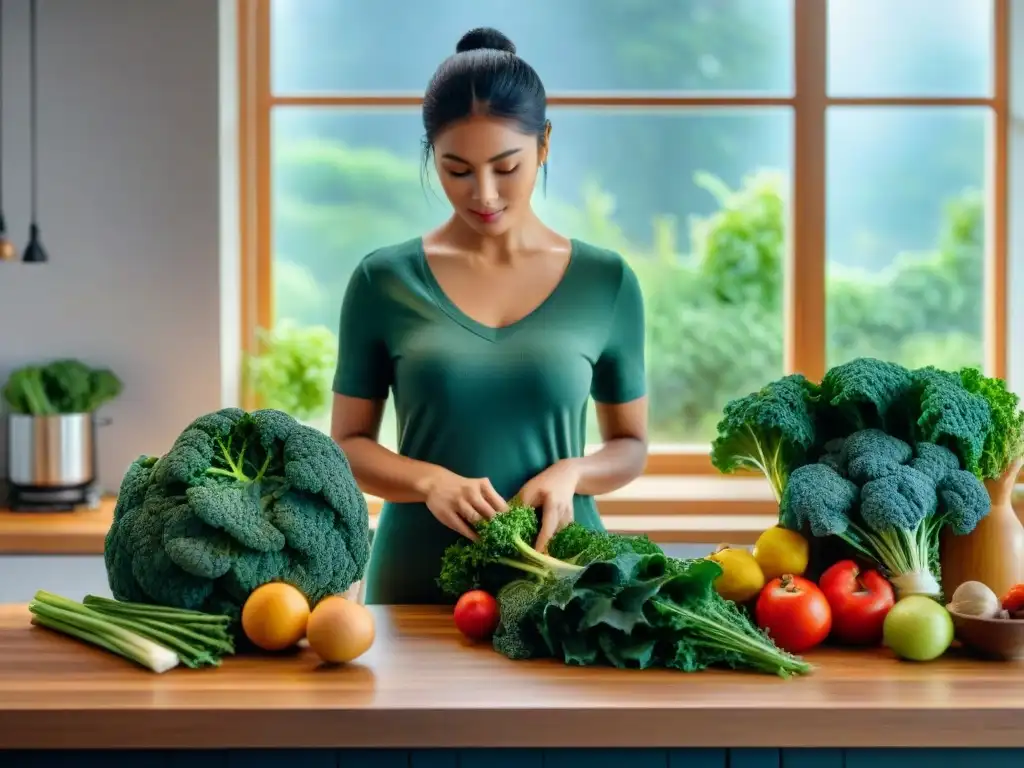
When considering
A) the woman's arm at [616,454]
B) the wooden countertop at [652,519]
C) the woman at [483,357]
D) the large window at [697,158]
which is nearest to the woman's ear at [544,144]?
the woman at [483,357]

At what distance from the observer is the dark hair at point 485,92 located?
5.28 ft

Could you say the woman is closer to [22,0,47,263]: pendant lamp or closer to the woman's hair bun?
the woman's hair bun

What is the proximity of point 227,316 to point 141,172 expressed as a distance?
426mm

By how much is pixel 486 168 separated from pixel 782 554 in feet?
2.08

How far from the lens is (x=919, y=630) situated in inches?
53.1

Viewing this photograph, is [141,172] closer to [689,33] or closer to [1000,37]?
[689,33]

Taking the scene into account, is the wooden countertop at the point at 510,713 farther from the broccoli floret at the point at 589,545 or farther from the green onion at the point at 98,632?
the broccoli floret at the point at 589,545

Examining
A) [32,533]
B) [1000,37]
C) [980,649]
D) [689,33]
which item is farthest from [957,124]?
[32,533]

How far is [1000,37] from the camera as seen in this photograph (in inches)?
136

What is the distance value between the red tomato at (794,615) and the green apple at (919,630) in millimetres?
76

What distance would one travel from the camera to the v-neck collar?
5.78 feet

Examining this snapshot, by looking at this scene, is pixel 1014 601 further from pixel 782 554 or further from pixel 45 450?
pixel 45 450

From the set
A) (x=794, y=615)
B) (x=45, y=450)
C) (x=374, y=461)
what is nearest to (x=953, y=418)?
(x=794, y=615)

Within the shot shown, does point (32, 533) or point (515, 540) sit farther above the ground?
point (515, 540)
